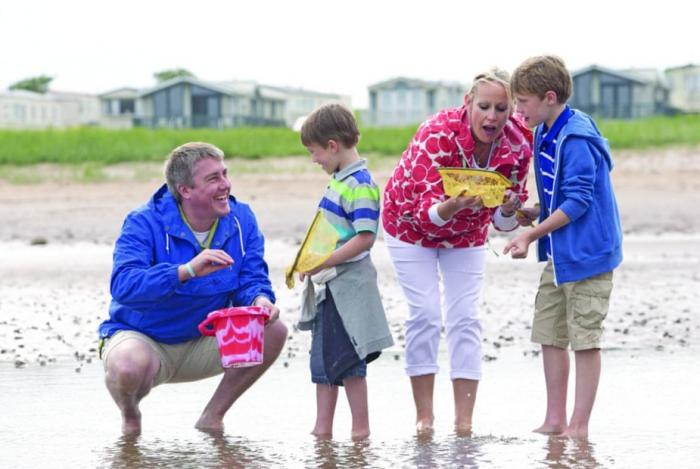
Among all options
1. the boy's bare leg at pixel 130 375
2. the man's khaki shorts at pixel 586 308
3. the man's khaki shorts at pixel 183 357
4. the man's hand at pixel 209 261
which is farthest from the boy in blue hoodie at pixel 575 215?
the boy's bare leg at pixel 130 375

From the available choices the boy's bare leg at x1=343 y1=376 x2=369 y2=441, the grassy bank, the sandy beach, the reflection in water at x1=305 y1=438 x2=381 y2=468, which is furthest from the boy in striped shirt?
the grassy bank

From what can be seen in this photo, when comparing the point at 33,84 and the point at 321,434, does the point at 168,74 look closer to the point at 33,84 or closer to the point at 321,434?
the point at 33,84

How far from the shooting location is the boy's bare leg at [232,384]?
5.46 m

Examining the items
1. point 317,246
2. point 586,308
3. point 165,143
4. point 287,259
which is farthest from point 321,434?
point 165,143

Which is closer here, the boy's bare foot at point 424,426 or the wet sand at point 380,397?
the wet sand at point 380,397

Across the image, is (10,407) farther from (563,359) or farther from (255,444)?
(563,359)

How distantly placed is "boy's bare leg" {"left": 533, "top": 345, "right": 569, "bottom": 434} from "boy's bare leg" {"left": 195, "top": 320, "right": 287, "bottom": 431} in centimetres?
117

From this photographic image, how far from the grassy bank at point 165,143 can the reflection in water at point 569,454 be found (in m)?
23.7

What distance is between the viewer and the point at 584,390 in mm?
5074

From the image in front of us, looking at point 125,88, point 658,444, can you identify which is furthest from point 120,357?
point 125,88

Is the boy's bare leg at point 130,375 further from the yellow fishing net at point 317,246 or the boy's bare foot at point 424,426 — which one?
the boy's bare foot at point 424,426

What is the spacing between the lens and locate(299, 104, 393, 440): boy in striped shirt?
509 cm

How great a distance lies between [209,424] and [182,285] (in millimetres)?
676

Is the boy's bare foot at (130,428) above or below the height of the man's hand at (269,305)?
below
